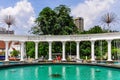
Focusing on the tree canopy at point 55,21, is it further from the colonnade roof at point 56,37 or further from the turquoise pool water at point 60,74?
the turquoise pool water at point 60,74

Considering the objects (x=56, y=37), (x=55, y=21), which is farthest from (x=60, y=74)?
(x=55, y=21)

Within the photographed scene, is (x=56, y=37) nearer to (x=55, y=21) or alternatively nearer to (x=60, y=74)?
(x=55, y=21)

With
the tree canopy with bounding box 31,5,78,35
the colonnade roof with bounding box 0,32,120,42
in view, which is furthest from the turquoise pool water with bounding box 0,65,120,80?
the tree canopy with bounding box 31,5,78,35

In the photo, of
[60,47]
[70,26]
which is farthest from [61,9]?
[60,47]

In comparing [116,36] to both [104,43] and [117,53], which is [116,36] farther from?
[104,43]

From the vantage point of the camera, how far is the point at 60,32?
50781 mm

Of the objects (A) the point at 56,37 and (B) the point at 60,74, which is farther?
(A) the point at 56,37

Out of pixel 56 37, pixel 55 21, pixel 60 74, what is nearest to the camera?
pixel 60 74

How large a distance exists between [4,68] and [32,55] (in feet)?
70.5

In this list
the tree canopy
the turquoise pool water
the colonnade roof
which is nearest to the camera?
the turquoise pool water

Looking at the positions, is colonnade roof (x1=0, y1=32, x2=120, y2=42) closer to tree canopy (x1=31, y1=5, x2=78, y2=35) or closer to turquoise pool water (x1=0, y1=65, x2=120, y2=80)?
tree canopy (x1=31, y1=5, x2=78, y2=35)

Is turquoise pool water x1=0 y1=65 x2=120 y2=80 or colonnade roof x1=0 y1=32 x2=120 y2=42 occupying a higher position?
colonnade roof x1=0 y1=32 x2=120 y2=42

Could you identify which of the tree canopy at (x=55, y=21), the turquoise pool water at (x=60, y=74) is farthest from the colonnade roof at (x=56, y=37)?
the turquoise pool water at (x=60, y=74)

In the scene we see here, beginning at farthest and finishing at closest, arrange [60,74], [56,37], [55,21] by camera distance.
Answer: [55,21], [56,37], [60,74]
